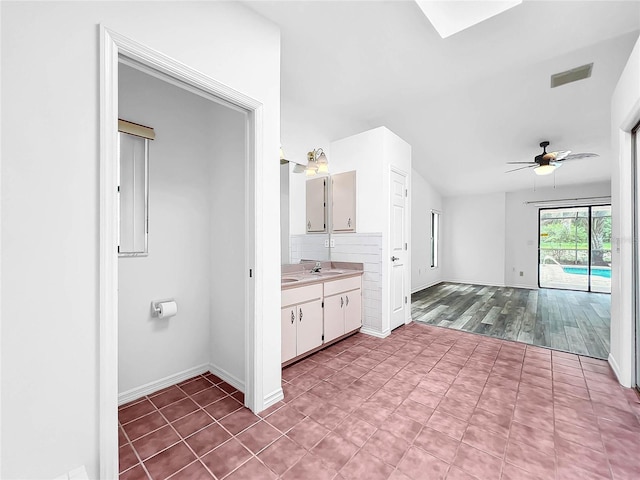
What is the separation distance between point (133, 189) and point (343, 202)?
243cm

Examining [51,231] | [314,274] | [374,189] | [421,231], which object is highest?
[374,189]

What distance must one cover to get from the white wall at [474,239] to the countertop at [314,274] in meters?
5.50

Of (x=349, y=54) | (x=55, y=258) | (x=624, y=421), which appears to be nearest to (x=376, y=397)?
(x=624, y=421)

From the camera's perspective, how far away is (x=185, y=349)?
2408 mm

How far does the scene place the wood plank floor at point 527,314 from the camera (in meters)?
3.36

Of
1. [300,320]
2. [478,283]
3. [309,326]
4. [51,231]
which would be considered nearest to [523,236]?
[478,283]

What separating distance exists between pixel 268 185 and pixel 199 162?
93cm

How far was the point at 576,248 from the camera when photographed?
22.1 feet

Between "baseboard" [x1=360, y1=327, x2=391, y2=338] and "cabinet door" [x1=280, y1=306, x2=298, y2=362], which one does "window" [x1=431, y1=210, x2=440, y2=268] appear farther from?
"cabinet door" [x1=280, y1=306, x2=298, y2=362]

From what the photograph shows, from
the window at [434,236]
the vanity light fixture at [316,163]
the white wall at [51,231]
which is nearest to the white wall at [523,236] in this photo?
the window at [434,236]

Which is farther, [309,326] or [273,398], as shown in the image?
[309,326]

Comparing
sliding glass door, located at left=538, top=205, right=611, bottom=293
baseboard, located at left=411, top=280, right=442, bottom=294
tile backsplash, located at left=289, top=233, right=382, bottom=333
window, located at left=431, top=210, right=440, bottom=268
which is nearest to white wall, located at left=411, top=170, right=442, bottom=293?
baseboard, located at left=411, top=280, right=442, bottom=294

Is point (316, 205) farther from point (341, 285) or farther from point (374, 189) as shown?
point (341, 285)

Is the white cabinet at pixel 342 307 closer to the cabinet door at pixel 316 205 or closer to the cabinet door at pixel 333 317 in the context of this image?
the cabinet door at pixel 333 317
